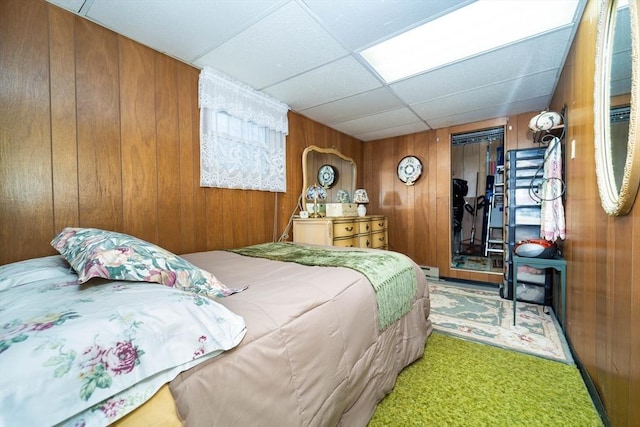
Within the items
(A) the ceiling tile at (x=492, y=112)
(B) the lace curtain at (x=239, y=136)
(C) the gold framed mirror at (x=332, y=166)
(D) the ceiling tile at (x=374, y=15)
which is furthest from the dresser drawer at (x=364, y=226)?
(D) the ceiling tile at (x=374, y=15)

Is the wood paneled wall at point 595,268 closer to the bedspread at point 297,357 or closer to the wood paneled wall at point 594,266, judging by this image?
the wood paneled wall at point 594,266

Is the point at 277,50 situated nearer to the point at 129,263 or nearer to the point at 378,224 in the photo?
the point at 129,263

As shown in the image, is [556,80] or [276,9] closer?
[276,9]

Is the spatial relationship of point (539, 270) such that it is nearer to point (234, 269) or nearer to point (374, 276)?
point (374, 276)

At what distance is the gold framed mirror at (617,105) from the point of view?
2.81ft

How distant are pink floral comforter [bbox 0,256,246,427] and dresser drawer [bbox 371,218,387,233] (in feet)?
9.69

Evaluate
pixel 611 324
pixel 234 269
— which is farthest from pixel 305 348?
pixel 611 324

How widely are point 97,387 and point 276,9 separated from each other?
1.87 metres

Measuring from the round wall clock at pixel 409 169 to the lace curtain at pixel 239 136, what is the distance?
2.11 meters

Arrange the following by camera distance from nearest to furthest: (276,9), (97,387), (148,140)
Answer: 1. (97,387)
2. (276,9)
3. (148,140)

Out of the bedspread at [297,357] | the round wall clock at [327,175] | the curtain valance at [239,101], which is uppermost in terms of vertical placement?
the curtain valance at [239,101]

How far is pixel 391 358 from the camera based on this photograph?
55.2 inches

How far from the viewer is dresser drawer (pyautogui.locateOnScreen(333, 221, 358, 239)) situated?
112 inches

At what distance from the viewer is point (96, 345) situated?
49 centimetres
